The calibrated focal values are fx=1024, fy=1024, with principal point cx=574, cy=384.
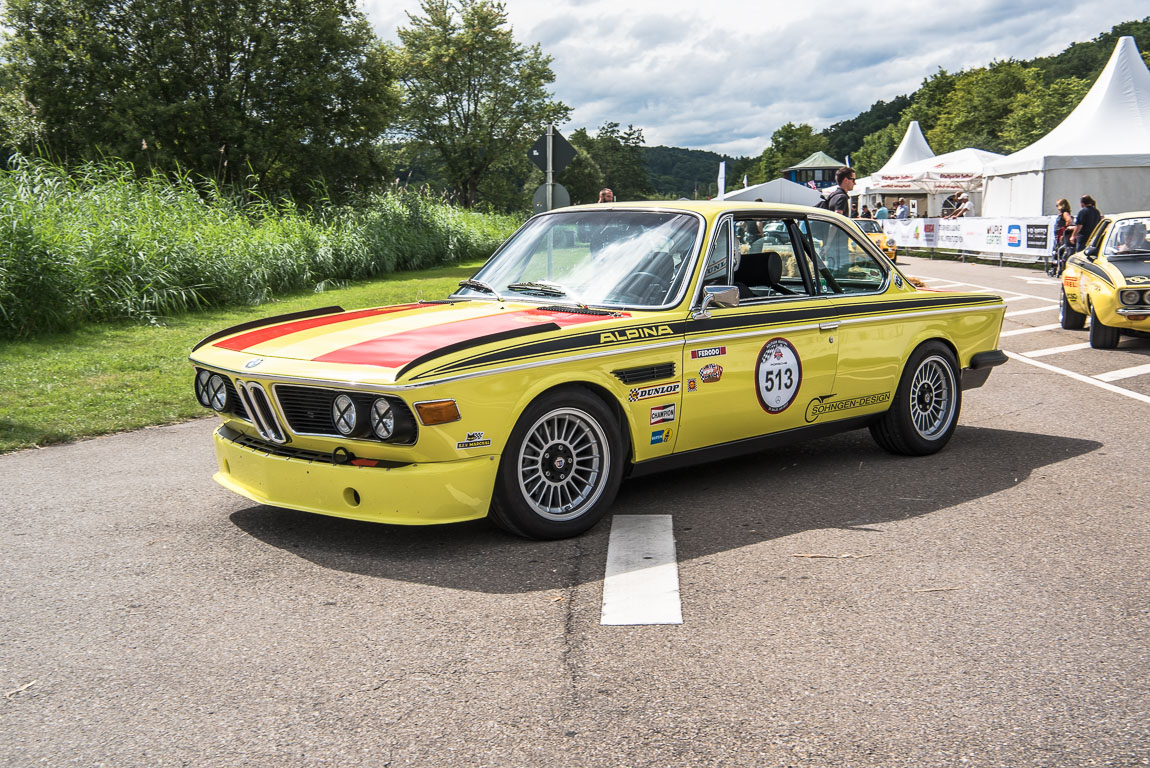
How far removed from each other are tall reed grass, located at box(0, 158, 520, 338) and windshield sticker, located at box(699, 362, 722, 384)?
354 inches

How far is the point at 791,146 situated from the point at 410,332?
177 meters

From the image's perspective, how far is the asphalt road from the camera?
288 cm

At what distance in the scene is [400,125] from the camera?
221 ft

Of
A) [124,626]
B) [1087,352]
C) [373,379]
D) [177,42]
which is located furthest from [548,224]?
[177,42]

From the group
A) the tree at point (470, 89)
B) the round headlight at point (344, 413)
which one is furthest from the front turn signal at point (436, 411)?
the tree at point (470, 89)

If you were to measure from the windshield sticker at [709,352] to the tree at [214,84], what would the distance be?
83.6 feet

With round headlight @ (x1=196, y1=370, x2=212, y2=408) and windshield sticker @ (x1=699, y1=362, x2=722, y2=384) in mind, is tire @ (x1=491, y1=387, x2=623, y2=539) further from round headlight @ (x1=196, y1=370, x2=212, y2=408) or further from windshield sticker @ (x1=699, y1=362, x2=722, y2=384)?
round headlight @ (x1=196, y1=370, x2=212, y2=408)

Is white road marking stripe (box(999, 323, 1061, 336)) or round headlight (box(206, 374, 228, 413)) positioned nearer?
round headlight (box(206, 374, 228, 413))

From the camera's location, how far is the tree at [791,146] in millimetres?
170863

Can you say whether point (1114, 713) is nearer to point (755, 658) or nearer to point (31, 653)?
point (755, 658)

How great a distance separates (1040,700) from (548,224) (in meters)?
3.91

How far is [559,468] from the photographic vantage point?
15.4 ft

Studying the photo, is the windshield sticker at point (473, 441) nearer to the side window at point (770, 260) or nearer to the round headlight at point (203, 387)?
the round headlight at point (203, 387)

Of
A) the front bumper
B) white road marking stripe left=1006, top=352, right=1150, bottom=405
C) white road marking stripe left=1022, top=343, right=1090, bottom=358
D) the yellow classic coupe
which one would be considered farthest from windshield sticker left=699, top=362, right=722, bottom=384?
the yellow classic coupe
